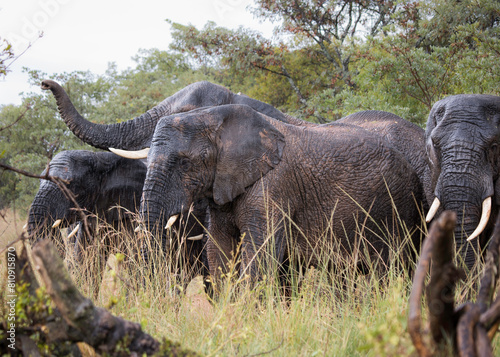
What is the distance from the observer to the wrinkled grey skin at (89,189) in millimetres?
7230

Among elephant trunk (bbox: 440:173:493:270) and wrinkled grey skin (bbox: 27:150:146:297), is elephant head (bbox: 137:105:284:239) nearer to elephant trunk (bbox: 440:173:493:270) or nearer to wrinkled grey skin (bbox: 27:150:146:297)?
elephant trunk (bbox: 440:173:493:270)

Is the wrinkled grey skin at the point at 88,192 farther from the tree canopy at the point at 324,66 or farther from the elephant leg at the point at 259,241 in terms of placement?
the tree canopy at the point at 324,66

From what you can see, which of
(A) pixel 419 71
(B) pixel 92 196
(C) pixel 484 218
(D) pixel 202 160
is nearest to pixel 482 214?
(C) pixel 484 218

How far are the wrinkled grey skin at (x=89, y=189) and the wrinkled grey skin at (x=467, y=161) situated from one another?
3673 mm

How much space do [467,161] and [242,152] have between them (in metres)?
2.07

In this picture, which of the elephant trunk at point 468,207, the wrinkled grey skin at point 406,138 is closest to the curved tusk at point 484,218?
the elephant trunk at point 468,207

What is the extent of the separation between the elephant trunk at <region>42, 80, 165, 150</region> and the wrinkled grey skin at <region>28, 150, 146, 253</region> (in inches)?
7.9

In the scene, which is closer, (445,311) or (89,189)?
(445,311)

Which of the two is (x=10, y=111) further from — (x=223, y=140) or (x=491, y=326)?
(x=491, y=326)

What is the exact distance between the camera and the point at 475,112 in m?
5.69

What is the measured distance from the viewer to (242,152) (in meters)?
5.29

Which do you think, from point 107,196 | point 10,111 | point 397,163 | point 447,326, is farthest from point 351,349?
point 10,111

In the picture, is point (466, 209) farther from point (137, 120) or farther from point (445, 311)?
point (137, 120)

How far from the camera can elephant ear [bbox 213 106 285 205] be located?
523 cm
